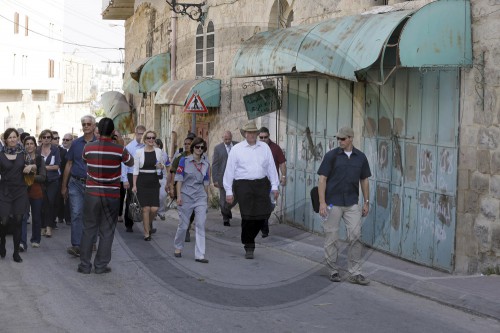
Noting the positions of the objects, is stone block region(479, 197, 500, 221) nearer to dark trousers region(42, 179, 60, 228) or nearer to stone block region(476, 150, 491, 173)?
stone block region(476, 150, 491, 173)

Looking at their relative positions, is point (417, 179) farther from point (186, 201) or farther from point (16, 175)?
point (16, 175)

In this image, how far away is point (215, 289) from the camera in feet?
30.8

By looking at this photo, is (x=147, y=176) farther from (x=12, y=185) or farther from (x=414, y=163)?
(x=414, y=163)

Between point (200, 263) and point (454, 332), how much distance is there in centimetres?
433

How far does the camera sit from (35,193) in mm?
12398

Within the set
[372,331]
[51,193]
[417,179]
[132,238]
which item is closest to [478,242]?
[417,179]

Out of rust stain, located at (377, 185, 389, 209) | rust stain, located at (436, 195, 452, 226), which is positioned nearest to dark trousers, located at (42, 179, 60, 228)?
rust stain, located at (377, 185, 389, 209)

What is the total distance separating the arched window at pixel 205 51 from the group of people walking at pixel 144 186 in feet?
24.0

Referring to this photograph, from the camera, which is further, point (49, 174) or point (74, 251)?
point (49, 174)

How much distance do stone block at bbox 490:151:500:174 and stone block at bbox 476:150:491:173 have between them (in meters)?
0.05

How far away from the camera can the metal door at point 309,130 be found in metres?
13.9

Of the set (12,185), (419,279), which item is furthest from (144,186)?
(419,279)

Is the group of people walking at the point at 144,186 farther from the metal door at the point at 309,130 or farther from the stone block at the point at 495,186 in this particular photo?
the stone block at the point at 495,186

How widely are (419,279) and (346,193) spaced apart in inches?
51.1
